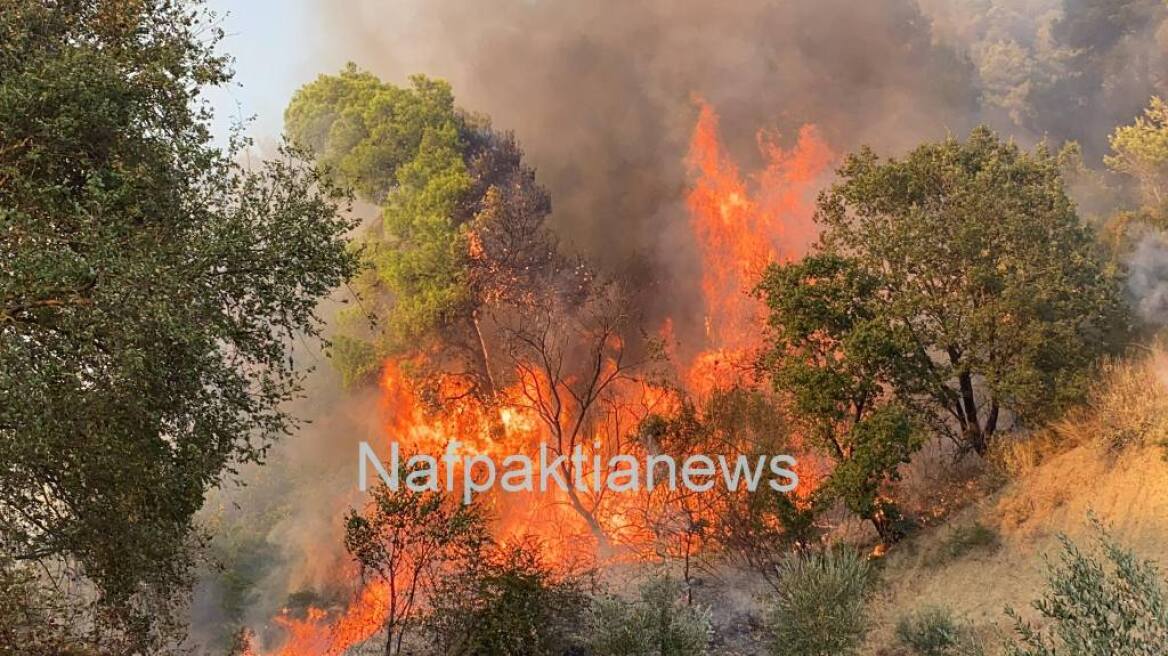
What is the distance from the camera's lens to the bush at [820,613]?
13.4 m

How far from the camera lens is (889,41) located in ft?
139

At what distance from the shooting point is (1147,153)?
39.2m

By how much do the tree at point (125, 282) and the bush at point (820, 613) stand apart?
32.5ft

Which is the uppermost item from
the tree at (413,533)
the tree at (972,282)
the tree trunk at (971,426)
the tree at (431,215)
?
the tree at (431,215)

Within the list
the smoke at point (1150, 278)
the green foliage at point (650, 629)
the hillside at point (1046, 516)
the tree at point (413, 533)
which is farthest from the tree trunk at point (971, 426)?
the tree at point (413, 533)

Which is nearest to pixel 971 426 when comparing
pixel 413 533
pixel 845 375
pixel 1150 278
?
pixel 845 375

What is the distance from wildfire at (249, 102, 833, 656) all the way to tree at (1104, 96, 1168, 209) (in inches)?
739

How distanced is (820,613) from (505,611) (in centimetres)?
695

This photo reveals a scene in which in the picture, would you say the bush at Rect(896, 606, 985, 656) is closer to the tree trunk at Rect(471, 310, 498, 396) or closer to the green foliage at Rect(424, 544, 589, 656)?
the green foliage at Rect(424, 544, 589, 656)

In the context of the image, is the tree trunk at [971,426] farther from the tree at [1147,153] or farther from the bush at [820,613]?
the tree at [1147,153]

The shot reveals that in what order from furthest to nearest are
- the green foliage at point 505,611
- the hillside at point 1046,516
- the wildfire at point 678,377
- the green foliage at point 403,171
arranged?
the green foliage at point 403,171
the wildfire at point 678,377
the green foliage at point 505,611
the hillside at point 1046,516

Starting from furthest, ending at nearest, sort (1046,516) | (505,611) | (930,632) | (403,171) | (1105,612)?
1. (403,171)
2. (1046,516)
3. (505,611)
4. (930,632)
5. (1105,612)

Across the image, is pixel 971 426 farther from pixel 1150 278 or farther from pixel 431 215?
pixel 431 215

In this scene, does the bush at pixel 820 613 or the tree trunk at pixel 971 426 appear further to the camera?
the tree trunk at pixel 971 426
